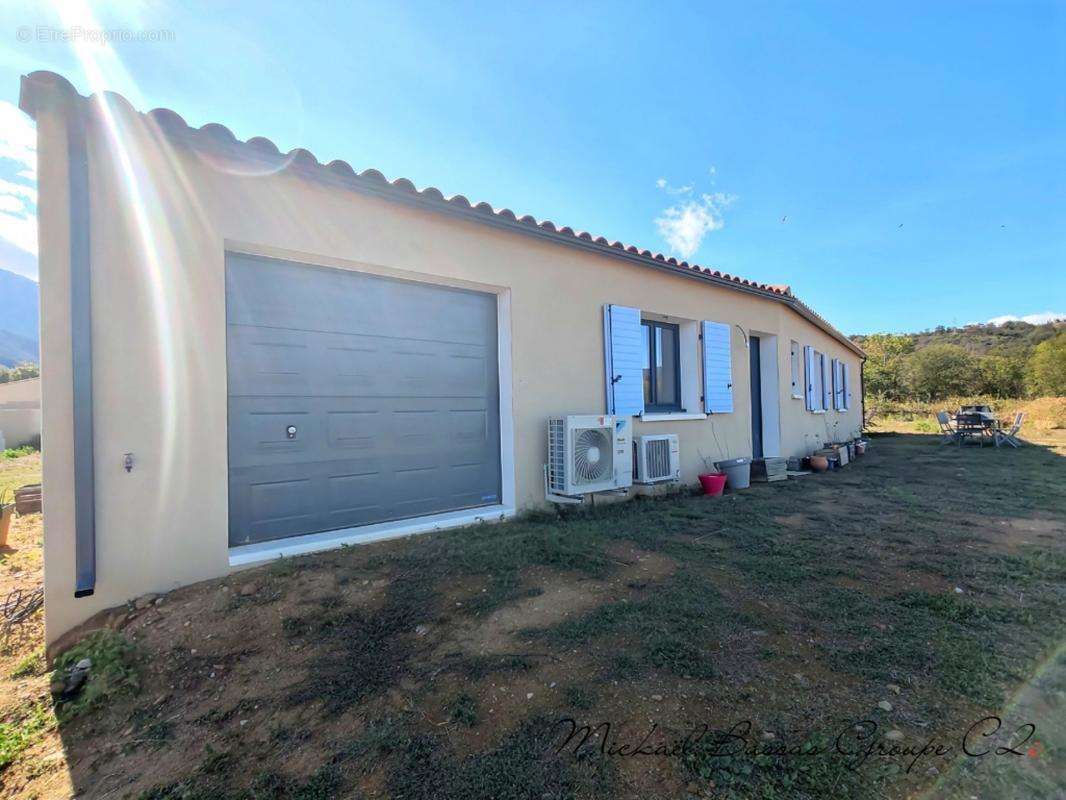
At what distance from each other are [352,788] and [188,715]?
0.99 meters

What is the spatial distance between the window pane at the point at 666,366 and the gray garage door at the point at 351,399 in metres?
2.97

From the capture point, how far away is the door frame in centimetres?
342

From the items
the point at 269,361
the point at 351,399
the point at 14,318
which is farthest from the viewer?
the point at 14,318

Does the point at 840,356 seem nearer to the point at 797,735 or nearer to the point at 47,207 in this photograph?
the point at 797,735

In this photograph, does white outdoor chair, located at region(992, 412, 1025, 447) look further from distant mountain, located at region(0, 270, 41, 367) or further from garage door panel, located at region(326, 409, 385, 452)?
distant mountain, located at region(0, 270, 41, 367)

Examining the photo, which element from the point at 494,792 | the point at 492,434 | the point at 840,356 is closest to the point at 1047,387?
the point at 840,356

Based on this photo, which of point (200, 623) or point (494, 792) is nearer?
point (494, 792)

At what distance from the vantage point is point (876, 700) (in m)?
1.93

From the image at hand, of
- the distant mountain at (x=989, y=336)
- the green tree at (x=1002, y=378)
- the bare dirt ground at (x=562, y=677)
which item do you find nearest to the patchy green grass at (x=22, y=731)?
the bare dirt ground at (x=562, y=677)

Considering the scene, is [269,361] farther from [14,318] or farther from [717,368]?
[14,318]

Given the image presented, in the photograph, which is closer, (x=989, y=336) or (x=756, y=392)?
(x=756, y=392)

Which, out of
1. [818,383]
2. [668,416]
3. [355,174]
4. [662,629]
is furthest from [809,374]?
[355,174]

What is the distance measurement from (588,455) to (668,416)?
2085 millimetres

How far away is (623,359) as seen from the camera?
5816 mm
